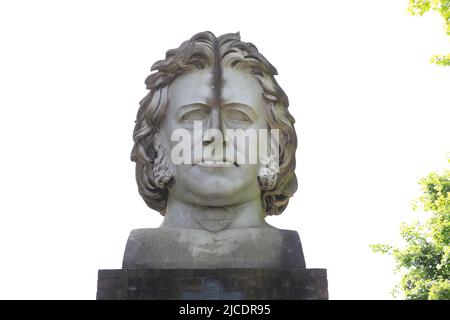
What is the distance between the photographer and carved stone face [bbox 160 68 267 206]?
602 centimetres

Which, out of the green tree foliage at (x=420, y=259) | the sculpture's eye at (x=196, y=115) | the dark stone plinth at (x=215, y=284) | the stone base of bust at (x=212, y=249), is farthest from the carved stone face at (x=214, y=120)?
the green tree foliage at (x=420, y=259)

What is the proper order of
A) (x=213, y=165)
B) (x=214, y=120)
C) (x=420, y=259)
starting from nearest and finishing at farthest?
(x=213, y=165) → (x=214, y=120) → (x=420, y=259)

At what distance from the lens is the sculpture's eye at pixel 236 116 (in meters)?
6.25

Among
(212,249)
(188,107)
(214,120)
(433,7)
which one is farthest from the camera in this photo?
(433,7)

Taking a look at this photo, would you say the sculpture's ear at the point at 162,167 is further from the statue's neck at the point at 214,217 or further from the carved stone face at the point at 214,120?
the statue's neck at the point at 214,217

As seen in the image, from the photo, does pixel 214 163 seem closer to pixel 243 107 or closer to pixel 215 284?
pixel 243 107

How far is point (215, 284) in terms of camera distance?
5.39 metres

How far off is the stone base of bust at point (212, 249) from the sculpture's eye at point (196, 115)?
108 centimetres

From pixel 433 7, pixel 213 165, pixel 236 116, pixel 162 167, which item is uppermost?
pixel 433 7

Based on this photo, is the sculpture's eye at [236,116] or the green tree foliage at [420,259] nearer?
the sculpture's eye at [236,116]

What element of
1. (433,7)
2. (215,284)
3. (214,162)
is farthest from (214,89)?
(433,7)

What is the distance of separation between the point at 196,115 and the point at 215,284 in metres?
1.72
